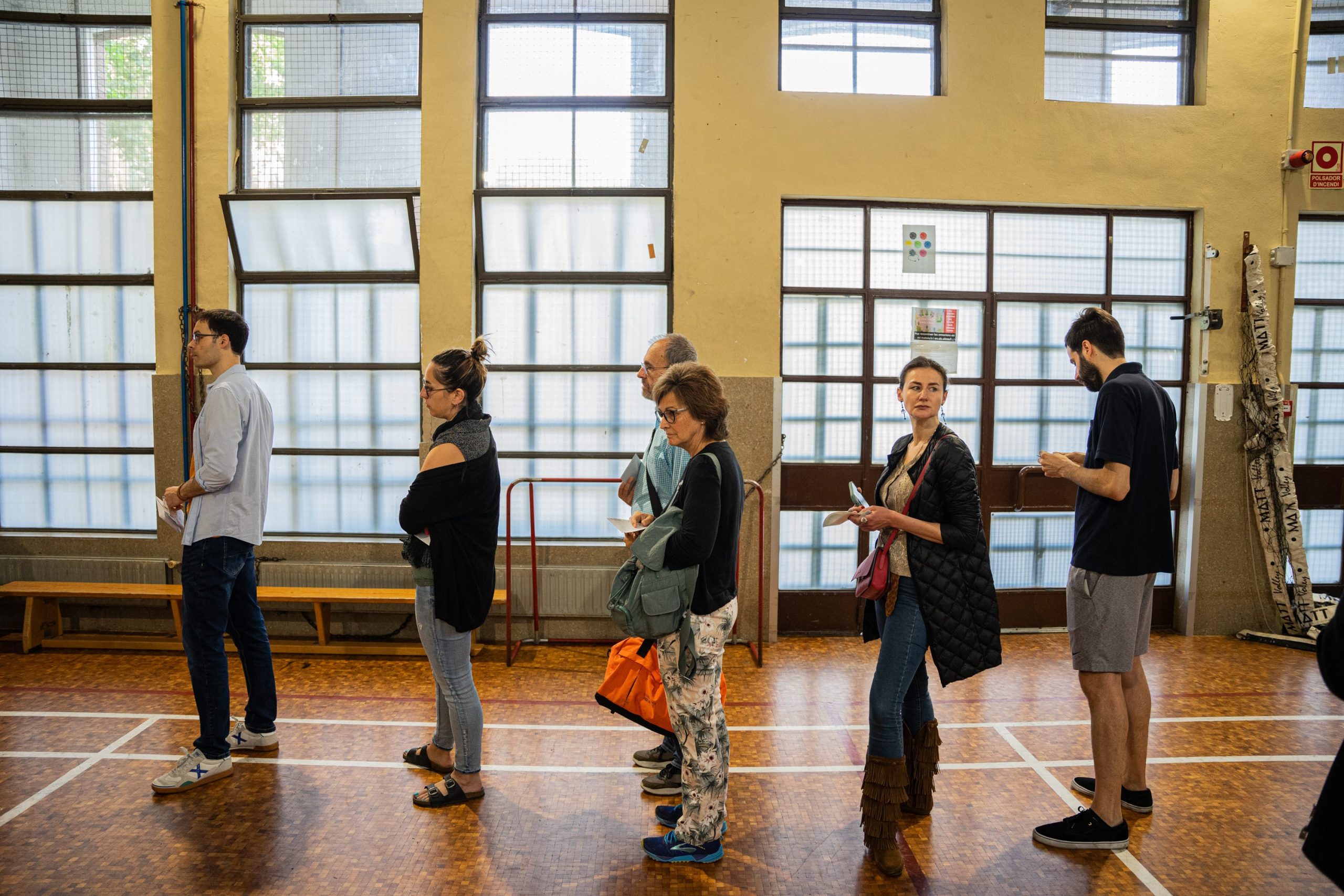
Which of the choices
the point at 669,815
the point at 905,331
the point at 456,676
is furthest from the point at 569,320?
the point at 669,815

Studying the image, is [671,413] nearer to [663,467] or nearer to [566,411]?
[663,467]

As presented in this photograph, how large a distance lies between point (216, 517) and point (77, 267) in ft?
11.1

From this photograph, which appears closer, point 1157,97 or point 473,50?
point 473,50

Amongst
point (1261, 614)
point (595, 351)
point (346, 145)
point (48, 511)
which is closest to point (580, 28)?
point (346, 145)

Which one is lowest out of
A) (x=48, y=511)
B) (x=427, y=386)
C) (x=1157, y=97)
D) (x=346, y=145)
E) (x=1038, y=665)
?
(x=1038, y=665)

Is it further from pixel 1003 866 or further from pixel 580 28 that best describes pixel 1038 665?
pixel 580 28

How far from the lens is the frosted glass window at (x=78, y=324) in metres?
5.57

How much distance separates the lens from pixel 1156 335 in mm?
5695

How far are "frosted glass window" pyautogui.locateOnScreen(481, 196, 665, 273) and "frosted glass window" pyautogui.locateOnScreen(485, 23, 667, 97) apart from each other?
0.70m

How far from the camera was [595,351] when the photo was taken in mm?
5496

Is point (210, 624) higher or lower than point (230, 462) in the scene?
lower

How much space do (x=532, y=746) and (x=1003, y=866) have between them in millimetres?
1955

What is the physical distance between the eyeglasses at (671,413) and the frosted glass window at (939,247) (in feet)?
10.9

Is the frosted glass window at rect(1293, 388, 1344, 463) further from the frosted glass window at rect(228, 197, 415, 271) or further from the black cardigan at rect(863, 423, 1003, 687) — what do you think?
the frosted glass window at rect(228, 197, 415, 271)
